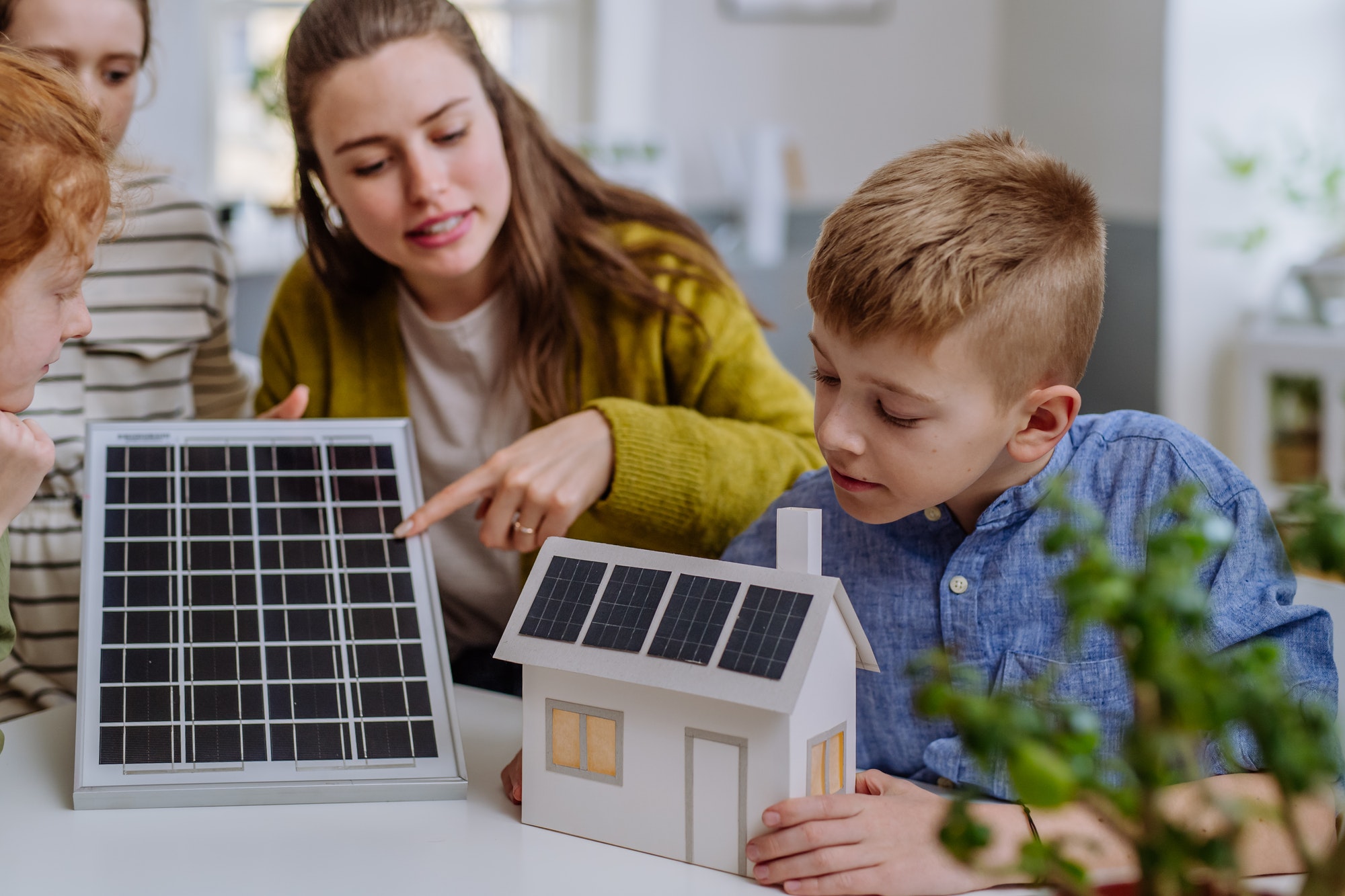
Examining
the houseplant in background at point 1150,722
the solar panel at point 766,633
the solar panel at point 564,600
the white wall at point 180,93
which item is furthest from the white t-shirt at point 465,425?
the white wall at point 180,93

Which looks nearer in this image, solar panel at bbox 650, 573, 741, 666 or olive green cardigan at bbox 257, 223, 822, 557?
solar panel at bbox 650, 573, 741, 666

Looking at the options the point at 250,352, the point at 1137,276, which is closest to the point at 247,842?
the point at 250,352

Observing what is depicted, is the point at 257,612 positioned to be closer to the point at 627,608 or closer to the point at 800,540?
the point at 627,608

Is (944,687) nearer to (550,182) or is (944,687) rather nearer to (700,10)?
(550,182)

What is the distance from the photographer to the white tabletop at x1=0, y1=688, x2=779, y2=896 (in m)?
0.73

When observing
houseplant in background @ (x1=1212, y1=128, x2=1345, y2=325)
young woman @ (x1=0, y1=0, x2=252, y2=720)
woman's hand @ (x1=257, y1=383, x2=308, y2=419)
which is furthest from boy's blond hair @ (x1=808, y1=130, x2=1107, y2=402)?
houseplant in background @ (x1=1212, y1=128, x2=1345, y2=325)

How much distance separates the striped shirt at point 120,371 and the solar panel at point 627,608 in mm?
695

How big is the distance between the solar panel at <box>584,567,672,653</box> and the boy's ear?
0.97 feet

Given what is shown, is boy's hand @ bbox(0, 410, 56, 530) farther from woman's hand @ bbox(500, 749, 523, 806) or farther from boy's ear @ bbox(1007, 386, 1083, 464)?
boy's ear @ bbox(1007, 386, 1083, 464)

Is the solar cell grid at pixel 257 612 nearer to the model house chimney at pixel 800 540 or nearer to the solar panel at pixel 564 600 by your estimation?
the solar panel at pixel 564 600

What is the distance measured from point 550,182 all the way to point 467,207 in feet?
0.46

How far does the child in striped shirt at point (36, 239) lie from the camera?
88cm

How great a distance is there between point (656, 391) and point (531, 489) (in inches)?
12.7

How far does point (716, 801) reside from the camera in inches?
29.3
